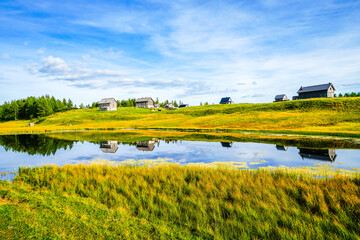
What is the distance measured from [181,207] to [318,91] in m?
119

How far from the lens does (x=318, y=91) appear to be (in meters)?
104

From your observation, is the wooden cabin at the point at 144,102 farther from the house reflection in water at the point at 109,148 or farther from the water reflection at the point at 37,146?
the house reflection in water at the point at 109,148

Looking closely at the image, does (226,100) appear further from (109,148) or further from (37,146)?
(37,146)

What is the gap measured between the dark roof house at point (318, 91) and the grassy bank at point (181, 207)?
356 feet

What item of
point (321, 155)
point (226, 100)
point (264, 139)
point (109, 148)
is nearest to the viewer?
point (321, 155)

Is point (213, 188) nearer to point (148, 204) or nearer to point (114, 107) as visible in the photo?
point (148, 204)

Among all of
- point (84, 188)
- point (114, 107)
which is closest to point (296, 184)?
point (84, 188)

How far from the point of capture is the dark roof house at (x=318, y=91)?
10014cm

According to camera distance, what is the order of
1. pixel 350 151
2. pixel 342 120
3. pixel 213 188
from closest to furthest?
pixel 213 188
pixel 350 151
pixel 342 120

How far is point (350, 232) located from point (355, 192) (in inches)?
163

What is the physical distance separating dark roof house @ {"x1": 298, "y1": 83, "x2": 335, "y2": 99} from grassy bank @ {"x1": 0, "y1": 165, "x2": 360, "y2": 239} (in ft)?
356

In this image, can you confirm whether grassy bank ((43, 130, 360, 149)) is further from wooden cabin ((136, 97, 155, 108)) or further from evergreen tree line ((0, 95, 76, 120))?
wooden cabin ((136, 97, 155, 108))

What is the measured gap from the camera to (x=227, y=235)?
→ 8.22m

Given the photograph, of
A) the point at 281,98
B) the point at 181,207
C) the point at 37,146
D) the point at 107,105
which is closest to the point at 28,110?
the point at 107,105
